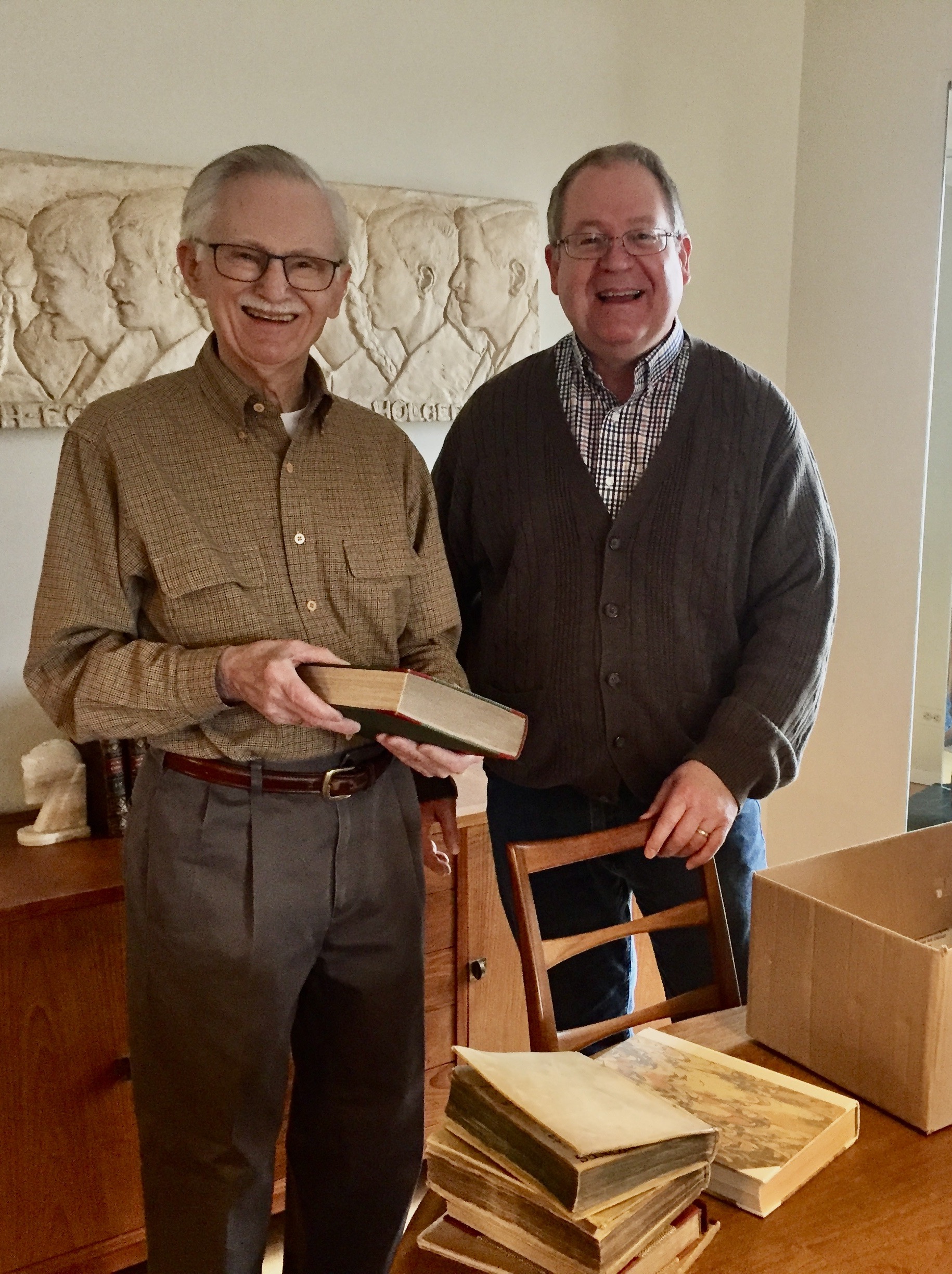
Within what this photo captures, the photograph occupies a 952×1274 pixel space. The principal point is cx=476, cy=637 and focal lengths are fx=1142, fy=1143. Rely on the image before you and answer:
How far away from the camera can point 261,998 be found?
1477mm

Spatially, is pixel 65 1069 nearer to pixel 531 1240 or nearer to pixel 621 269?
pixel 531 1240

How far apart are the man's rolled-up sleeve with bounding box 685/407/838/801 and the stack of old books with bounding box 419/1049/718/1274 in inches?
30.5

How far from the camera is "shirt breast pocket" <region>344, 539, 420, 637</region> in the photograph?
4.94ft

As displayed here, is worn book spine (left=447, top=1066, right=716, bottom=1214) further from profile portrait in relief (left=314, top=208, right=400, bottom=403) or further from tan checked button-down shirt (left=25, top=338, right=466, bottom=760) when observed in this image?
profile portrait in relief (left=314, top=208, right=400, bottom=403)

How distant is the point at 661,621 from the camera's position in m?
1.68

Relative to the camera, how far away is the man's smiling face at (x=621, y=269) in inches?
66.1

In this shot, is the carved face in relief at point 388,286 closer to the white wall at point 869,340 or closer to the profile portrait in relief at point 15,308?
the profile portrait in relief at point 15,308

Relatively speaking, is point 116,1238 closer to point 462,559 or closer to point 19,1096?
point 19,1096

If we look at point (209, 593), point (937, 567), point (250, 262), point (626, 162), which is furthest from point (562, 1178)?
point (937, 567)

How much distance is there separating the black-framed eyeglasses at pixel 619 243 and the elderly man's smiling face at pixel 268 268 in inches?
16.1

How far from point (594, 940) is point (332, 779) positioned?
39cm

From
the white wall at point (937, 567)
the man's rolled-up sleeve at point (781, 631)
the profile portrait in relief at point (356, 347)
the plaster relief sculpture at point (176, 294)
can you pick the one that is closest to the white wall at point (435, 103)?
the plaster relief sculpture at point (176, 294)

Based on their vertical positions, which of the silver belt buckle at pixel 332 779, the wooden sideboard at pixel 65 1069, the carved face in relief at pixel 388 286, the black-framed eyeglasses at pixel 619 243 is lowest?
the wooden sideboard at pixel 65 1069

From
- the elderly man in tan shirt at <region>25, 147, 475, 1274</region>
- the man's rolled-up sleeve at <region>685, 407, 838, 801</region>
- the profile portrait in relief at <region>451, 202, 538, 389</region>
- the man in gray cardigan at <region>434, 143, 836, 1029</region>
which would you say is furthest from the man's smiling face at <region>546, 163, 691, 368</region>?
the profile portrait in relief at <region>451, 202, 538, 389</region>
